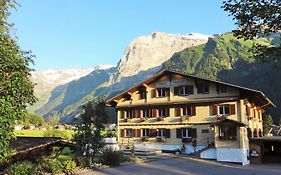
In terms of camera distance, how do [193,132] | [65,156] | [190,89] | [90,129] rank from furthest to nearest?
[190,89], [193,132], [65,156], [90,129]

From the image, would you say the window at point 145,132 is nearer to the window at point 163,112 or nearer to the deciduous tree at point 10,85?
the window at point 163,112

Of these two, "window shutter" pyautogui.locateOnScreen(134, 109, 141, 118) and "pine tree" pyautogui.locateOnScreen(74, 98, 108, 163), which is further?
"window shutter" pyautogui.locateOnScreen(134, 109, 141, 118)

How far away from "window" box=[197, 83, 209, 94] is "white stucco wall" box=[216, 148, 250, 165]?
29.3 feet

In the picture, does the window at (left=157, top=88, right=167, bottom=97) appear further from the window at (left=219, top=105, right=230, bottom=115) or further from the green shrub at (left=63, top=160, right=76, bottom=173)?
the green shrub at (left=63, top=160, right=76, bottom=173)

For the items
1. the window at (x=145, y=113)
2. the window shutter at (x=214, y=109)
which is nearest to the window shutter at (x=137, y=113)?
the window at (x=145, y=113)

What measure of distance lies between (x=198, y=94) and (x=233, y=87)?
4408 millimetres

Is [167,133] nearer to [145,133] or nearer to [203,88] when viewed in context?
[145,133]

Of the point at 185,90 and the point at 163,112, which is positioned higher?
the point at 185,90

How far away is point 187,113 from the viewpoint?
3997cm

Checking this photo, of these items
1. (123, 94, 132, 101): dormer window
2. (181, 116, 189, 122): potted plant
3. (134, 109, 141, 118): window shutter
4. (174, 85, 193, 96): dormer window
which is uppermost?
(174, 85, 193, 96): dormer window

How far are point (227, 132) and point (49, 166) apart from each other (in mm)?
18594

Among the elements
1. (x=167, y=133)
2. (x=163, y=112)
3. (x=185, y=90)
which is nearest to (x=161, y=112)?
(x=163, y=112)

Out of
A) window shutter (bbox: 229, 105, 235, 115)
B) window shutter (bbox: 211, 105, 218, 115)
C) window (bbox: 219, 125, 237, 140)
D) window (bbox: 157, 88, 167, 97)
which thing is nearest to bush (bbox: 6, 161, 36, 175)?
window (bbox: 219, 125, 237, 140)

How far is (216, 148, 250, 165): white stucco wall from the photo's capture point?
101ft
